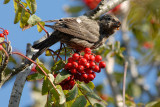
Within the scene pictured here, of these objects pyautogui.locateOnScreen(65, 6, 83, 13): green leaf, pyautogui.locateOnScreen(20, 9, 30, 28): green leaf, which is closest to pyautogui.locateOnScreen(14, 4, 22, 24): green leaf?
pyautogui.locateOnScreen(20, 9, 30, 28): green leaf

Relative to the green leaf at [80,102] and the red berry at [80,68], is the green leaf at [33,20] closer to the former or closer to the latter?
the red berry at [80,68]

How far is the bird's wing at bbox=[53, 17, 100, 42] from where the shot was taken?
369cm

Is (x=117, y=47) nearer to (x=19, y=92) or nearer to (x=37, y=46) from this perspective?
(x=37, y=46)

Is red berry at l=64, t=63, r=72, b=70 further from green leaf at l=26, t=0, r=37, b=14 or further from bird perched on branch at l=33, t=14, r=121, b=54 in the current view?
green leaf at l=26, t=0, r=37, b=14

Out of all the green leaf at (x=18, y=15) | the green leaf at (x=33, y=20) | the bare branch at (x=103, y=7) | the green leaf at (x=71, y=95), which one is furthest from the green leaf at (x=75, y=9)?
the green leaf at (x=71, y=95)

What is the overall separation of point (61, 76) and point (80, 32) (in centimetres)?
151

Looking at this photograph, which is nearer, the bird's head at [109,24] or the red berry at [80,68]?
the red berry at [80,68]

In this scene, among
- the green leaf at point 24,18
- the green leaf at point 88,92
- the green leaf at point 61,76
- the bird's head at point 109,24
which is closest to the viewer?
the green leaf at point 61,76

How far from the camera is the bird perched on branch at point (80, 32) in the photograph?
3520mm

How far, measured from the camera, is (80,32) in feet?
13.3

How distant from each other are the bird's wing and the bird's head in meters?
0.19

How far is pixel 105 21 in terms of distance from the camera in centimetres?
478

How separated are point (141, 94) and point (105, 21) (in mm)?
3963

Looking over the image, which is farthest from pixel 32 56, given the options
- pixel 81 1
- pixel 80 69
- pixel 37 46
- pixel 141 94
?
pixel 141 94
